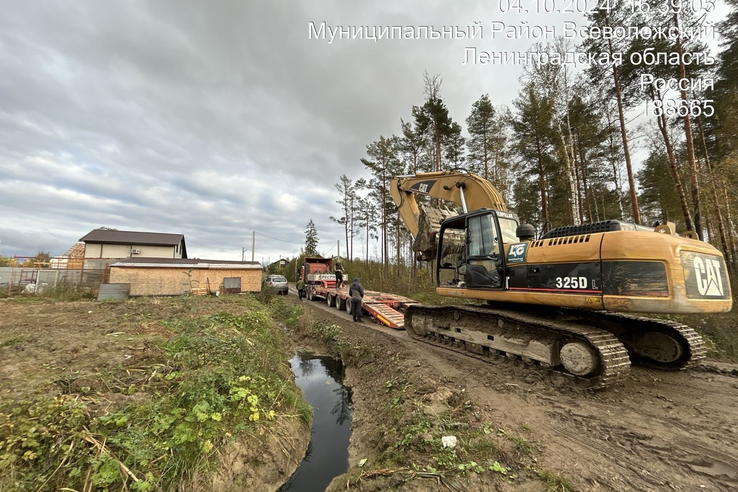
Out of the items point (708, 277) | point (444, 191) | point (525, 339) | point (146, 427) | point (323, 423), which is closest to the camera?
point (146, 427)

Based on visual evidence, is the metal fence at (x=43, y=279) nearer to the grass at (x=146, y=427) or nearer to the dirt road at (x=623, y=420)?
the grass at (x=146, y=427)

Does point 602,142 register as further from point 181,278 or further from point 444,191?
point 181,278

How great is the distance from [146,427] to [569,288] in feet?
18.5

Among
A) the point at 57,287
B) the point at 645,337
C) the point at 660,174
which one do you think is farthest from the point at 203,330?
the point at 660,174

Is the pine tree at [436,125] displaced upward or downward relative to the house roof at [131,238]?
upward

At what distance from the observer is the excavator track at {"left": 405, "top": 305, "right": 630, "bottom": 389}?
4.35m

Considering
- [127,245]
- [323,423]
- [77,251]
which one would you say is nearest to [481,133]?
[323,423]

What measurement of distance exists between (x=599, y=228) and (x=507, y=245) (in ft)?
4.61

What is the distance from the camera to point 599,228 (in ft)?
15.8

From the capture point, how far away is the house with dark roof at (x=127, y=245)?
97.5 ft

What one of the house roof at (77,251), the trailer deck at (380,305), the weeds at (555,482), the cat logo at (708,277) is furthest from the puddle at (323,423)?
the house roof at (77,251)

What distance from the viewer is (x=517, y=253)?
5441 millimetres

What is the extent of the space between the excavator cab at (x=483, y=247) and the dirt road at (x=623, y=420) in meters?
1.64

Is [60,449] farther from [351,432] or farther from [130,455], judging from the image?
[351,432]
